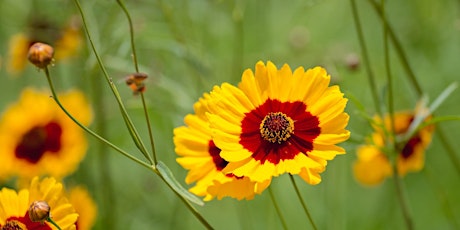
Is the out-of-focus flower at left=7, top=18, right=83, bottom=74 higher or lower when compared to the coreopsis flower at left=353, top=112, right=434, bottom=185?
higher

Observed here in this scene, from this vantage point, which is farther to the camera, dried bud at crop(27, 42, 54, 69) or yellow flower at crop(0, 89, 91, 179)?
yellow flower at crop(0, 89, 91, 179)

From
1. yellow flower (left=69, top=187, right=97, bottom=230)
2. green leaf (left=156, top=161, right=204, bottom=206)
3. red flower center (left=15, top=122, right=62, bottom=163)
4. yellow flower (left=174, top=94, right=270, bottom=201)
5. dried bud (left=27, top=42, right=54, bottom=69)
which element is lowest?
yellow flower (left=69, top=187, right=97, bottom=230)

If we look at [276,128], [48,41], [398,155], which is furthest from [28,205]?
[48,41]

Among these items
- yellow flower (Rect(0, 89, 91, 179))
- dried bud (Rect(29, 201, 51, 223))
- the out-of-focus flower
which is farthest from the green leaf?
the out-of-focus flower

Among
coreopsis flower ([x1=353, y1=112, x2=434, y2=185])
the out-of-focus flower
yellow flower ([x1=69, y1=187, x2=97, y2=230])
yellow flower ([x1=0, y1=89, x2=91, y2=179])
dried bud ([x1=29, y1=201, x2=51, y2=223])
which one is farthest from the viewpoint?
the out-of-focus flower

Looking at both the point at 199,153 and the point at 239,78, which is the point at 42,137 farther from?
the point at 199,153

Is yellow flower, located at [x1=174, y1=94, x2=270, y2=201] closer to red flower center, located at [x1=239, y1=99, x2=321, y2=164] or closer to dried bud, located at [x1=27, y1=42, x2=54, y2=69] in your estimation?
red flower center, located at [x1=239, y1=99, x2=321, y2=164]

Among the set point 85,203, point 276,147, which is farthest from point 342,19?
point 276,147

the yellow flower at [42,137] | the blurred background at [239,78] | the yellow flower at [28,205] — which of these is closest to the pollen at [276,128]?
the yellow flower at [28,205]
